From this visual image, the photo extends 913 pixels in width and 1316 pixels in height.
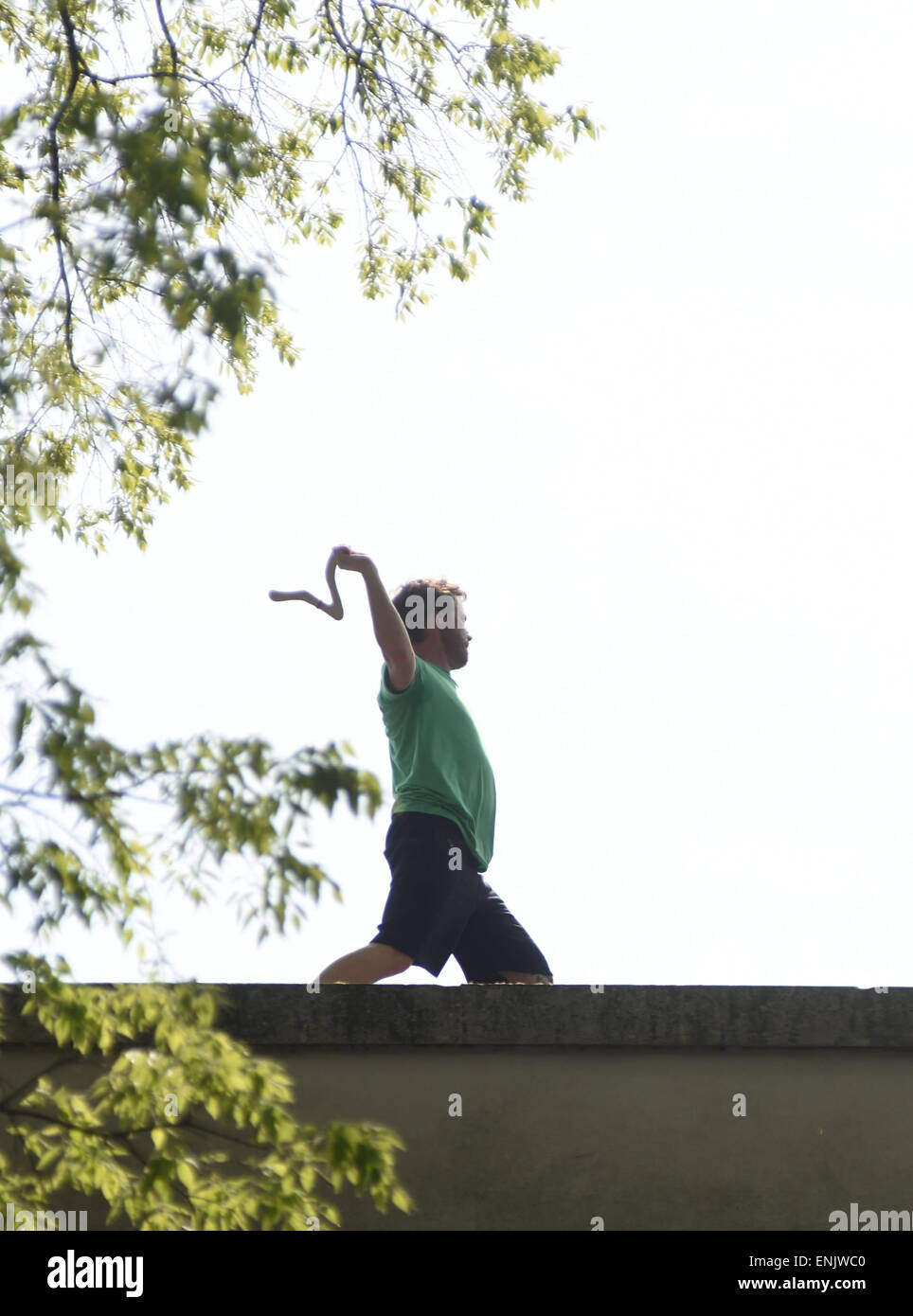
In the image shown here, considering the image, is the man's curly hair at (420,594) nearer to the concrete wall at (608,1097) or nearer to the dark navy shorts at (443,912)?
the dark navy shorts at (443,912)

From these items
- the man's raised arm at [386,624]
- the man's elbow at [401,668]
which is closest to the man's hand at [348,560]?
the man's raised arm at [386,624]

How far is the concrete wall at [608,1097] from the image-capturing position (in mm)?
3969

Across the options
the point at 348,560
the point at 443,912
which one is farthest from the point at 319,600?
the point at 443,912

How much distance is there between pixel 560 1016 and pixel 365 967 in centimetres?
68

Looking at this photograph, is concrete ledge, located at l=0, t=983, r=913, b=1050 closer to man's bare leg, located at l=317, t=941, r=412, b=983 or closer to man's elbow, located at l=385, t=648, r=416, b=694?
man's bare leg, located at l=317, t=941, r=412, b=983

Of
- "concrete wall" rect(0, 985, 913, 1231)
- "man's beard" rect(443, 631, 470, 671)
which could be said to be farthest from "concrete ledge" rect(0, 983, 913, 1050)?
"man's beard" rect(443, 631, 470, 671)

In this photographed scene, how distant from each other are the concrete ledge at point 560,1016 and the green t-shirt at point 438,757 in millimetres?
824

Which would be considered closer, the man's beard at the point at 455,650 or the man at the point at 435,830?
the man at the point at 435,830

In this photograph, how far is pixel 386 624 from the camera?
14.9 feet

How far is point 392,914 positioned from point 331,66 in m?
4.55

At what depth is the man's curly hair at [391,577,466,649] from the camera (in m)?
5.03
